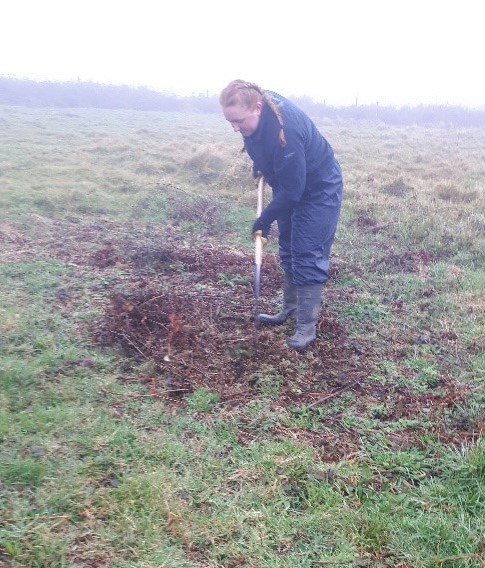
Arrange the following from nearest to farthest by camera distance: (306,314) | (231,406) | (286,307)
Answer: (231,406), (306,314), (286,307)

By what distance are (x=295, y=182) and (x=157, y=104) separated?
37.0 meters

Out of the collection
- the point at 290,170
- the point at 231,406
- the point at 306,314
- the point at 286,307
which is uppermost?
the point at 290,170

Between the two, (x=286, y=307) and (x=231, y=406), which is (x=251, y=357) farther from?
(x=286, y=307)

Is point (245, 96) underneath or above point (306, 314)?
above

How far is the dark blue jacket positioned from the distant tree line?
32258 mm

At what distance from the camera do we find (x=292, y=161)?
3.77 meters

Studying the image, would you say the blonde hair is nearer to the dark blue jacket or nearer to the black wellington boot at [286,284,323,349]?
the dark blue jacket

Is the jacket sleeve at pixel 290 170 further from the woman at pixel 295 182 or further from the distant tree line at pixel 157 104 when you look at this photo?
the distant tree line at pixel 157 104

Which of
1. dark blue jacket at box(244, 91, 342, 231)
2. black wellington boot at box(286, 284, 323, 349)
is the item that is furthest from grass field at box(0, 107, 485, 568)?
dark blue jacket at box(244, 91, 342, 231)

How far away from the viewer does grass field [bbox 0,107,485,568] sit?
2457 millimetres

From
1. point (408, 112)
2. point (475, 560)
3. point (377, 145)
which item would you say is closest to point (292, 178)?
point (475, 560)

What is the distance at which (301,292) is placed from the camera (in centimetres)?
429

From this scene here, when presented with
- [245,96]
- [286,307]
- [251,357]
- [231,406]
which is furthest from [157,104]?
[231,406]

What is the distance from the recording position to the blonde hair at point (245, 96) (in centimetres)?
358
